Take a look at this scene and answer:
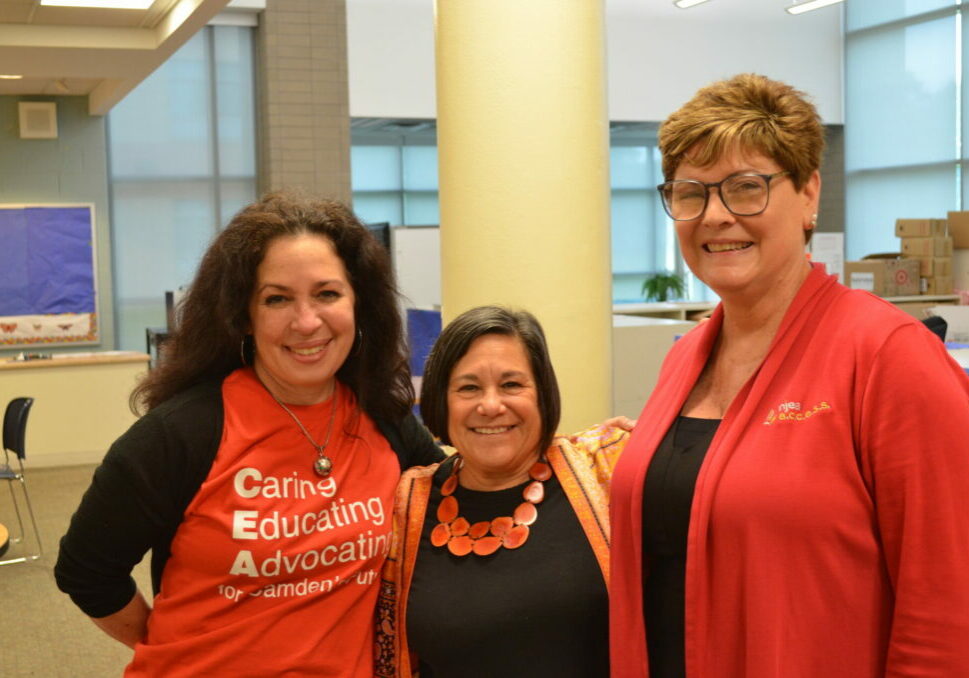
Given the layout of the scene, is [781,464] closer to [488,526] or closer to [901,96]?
[488,526]

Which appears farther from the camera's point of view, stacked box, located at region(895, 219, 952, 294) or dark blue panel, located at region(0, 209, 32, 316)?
stacked box, located at region(895, 219, 952, 294)

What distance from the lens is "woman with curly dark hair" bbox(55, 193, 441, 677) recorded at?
5.53 feet

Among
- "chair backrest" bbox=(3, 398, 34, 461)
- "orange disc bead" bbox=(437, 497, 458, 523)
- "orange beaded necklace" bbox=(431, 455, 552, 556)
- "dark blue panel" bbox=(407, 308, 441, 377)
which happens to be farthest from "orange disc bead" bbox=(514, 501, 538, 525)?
"chair backrest" bbox=(3, 398, 34, 461)

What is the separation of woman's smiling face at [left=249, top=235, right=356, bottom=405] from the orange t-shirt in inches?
3.8

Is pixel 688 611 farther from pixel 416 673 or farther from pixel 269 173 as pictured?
pixel 269 173

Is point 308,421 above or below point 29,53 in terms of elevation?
below

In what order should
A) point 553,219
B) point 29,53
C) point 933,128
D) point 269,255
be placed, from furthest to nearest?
point 933,128
point 29,53
point 553,219
point 269,255

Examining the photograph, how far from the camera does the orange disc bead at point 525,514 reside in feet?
5.92

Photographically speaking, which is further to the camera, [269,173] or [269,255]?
[269,173]

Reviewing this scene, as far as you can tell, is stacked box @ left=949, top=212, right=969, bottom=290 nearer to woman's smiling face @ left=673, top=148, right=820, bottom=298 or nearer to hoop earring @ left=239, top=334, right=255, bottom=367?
woman's smiling face @ left=673, top=148, right=820, bottom=298

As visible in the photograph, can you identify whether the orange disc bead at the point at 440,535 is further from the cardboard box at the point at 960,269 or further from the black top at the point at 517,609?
the cardboard box at the point at 960,269

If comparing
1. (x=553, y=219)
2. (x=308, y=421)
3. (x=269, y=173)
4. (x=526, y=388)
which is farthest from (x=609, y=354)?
(x=269, y=173)

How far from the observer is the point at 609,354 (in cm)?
275

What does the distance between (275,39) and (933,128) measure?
27.3ft
